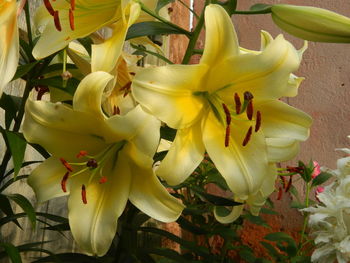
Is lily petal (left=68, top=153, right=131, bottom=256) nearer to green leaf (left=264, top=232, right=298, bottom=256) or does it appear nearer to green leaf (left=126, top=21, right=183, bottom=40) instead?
green leaf (left=126, top=21, right=183, bottom=40)

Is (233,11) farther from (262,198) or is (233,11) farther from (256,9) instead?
(262,198)

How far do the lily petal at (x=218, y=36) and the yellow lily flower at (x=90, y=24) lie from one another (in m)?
0.09

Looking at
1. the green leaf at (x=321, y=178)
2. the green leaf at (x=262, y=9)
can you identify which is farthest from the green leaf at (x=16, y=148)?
the green leaf at (x=321, y=178)

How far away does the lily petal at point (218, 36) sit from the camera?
1.72 ft

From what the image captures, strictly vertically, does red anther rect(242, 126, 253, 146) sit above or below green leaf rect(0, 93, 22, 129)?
above

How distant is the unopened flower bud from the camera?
0.54m

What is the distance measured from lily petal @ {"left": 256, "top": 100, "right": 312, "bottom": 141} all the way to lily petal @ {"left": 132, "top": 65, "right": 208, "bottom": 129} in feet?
0.27

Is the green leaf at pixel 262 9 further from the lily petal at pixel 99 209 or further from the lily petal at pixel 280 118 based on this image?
the lily petal at pixel 99 209

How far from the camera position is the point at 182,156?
0.54 m

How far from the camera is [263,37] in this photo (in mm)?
683

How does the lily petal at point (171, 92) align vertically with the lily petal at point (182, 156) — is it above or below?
above

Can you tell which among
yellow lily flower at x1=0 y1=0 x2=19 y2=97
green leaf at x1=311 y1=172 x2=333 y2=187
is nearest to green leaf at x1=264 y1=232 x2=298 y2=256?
green leaf at x1=311 y1=172 x2=333 y2=187

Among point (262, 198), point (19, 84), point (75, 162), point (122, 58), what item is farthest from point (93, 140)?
point (19, 84)

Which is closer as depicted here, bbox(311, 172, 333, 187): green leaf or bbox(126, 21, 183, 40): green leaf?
bbox(126, 21, 183, 40): green leaf
